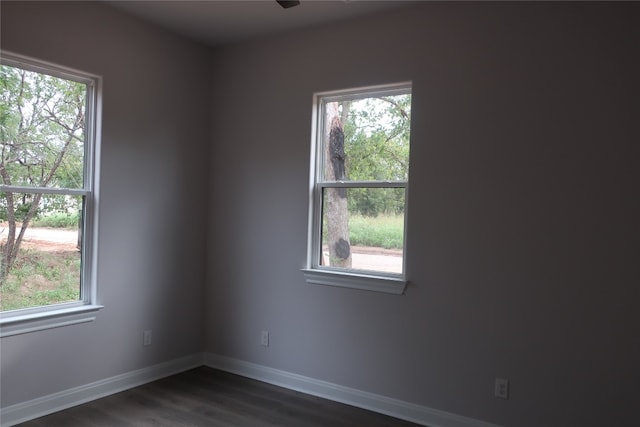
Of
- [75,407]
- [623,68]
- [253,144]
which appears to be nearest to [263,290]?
[253,144]

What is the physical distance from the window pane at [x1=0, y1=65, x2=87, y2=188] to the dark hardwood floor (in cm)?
147

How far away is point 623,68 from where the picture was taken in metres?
2.41

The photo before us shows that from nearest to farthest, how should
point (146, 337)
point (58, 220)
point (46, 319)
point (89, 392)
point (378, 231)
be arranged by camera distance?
1. point (46, 319)
2. point (58, 220)
3. point (89, 392)
4. point (378, 231)
5. point (146, 337)

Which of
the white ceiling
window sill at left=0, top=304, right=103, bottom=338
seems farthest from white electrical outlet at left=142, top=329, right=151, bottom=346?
the white ceiling

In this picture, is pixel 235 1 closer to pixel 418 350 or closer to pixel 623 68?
pixel 623 68

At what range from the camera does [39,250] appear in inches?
116

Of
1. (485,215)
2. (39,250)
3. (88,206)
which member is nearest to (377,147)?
(485,215)

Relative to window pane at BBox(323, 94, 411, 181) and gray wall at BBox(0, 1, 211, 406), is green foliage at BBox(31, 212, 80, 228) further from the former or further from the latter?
window pane at BBox(323, 94, 411, 181)

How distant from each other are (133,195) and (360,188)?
64.9 inches

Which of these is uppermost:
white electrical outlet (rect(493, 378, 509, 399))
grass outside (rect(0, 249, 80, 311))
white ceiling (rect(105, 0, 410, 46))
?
white ceiling (rect(105, 0, 410, 46))

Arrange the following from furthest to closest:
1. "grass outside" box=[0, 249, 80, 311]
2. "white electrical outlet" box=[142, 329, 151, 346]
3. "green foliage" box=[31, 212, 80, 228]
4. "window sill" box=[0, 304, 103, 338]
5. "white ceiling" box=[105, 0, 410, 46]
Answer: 1. "white electrical outlet" box=[142, 329, 151, 346]
2. "white ceiling" box=[105, 0, 410, 46]
3. "green foliage" box=[31, 212, 80, 228]
4. "grass outside" box=[0, 249, 80, 311]
5. "window sill" box=[0, 304, 103, 338]

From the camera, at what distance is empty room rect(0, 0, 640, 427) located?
2535mm

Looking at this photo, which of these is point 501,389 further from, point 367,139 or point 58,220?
point 58,220

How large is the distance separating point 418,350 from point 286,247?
122 cm
